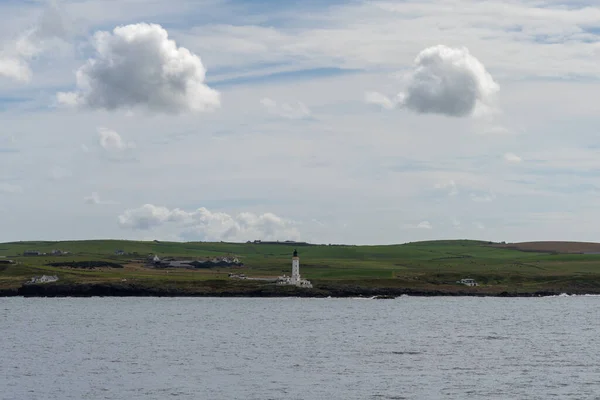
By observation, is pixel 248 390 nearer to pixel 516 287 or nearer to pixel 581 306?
pixel 581 306

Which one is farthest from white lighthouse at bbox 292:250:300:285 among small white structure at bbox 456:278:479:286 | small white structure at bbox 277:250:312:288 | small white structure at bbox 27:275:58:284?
small white structure at bbox 27:275:58:284

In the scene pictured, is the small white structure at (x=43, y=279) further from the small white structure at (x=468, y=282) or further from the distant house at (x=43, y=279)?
the small white structure at (x=468, y=282)

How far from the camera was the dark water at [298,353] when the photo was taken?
61.0m

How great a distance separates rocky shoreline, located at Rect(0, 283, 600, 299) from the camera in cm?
16688

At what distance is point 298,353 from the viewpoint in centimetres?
8069

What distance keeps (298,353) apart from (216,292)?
289 ft

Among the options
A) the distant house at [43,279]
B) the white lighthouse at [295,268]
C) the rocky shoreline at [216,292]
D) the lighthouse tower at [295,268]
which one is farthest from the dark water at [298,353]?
the distant house at [43,279]

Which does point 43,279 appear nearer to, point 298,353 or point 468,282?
point 468,282

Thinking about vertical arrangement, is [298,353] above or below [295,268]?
below

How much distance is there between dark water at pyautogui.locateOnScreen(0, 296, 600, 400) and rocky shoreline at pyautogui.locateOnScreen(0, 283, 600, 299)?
975 inches

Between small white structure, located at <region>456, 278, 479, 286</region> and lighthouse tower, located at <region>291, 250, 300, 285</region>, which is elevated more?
lighthouse tower, located at <region>291, 250, 300, 285</region>

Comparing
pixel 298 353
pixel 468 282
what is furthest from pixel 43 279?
pixel 298 353

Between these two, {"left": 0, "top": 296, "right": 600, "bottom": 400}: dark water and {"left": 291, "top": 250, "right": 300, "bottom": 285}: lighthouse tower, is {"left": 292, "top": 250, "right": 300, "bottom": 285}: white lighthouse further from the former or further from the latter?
{"left": 0, "top": 296, "right": 600, "bottom": 400}: dark water

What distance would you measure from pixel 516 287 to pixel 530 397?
126 metres
